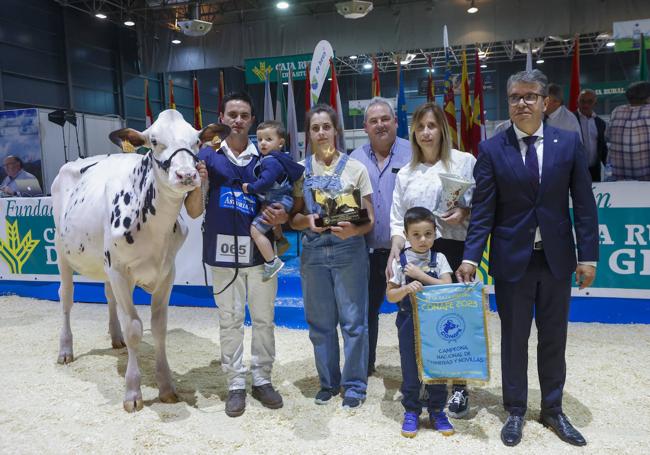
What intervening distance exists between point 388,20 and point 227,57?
4.95 m

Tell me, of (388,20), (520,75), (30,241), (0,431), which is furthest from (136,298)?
(388,20)

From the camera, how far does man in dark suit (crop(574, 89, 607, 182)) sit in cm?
Answer: 611

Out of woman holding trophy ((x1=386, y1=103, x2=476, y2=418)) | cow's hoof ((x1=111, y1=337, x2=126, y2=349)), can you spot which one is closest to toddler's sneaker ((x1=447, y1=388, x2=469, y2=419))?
woman holding trophy ((x1=386, y1=103, x2=476, y2=418))

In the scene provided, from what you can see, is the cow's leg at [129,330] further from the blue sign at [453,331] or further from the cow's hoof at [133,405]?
the blue sign at [453,331]

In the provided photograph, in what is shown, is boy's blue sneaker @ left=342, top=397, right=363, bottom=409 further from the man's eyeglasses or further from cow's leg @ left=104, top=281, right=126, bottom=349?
cow's leg @ left=104, top=281, right=126, bottom=349

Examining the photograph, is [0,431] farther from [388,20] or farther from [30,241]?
[388,20]

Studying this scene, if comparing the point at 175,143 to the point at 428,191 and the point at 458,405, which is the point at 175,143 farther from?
the point at 458,405

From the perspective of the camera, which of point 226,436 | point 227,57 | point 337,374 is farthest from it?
point 227,57

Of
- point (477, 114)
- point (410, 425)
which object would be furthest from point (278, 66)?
point (410, 425)

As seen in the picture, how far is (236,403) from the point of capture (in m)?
3.32

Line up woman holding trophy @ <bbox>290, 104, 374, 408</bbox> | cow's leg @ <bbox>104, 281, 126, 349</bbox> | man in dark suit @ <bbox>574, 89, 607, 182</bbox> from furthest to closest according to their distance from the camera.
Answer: man in dark suit @ <bbox>574, 89, 607, 182</bbox>, cow's leg @ <bbox>104, 281, 126, 349</bbox>, woman holding trophy @ <bbox>290, 104, 374, 408</bbox>

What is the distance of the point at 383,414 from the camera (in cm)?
325

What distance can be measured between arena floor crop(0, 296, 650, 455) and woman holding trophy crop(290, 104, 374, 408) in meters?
0.31

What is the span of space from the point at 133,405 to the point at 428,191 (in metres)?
2.27
